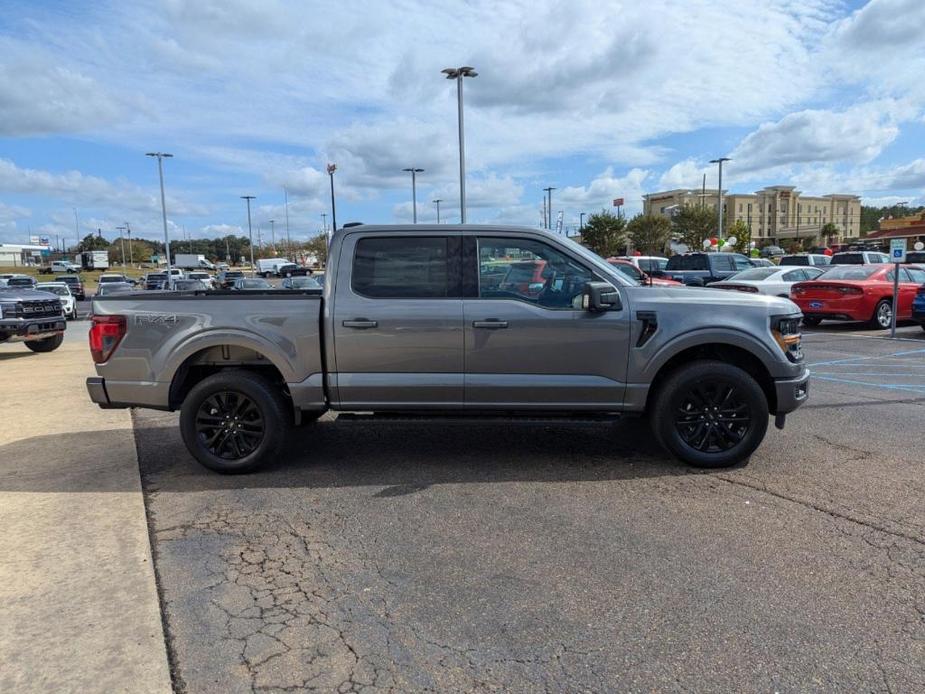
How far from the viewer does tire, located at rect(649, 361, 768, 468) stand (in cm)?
518

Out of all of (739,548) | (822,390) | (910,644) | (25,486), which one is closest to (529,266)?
(739,548)

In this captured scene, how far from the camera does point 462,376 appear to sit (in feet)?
17.1

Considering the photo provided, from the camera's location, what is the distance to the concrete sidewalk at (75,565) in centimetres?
289

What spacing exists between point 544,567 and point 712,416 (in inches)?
88.8

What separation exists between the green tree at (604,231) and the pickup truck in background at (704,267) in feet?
161

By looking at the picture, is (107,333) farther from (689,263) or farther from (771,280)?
(689,263)

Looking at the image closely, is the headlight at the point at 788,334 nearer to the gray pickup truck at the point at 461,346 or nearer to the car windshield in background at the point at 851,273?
the gray pickup truck at the point at 461,346

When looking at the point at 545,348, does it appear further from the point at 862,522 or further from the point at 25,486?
the point at 25,486

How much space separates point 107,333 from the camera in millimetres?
5312

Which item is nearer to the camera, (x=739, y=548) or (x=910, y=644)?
(x=910, y=644)

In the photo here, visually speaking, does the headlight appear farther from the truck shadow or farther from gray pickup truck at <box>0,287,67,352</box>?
gray pickup truck at <box>0,287,67,352</box>

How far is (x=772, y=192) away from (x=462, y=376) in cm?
13624

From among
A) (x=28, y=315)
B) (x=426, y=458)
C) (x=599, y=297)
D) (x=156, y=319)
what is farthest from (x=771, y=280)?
(x=28, y=315)

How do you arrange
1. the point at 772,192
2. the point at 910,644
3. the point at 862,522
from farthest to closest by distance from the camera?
the point at 772,192 → the point at 862,522 → the point at 910,644
